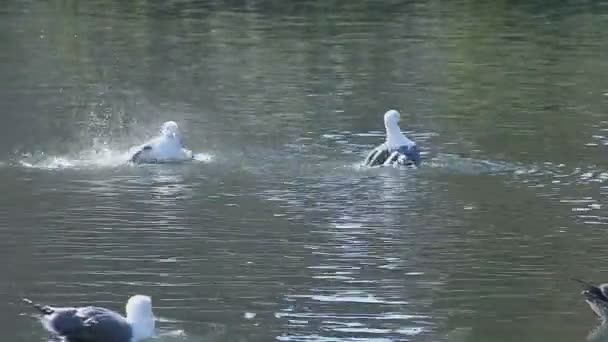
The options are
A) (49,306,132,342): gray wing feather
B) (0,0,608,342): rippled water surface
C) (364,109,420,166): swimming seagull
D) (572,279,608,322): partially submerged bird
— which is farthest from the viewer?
(364,109,420,166): swimming seagull

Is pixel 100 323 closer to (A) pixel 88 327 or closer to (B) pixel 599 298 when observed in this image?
(A) pixel 88 327

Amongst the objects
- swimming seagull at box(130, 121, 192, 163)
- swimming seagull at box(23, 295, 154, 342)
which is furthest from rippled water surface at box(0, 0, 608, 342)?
swimming seagull at box(23, 295, 154, 342)

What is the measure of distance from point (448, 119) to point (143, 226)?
310 inches

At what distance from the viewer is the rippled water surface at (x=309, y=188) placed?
46.1 feet

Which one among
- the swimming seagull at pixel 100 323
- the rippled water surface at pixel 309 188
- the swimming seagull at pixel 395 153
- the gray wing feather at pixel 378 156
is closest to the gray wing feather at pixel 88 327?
the swimming seagull at pixel 100 323

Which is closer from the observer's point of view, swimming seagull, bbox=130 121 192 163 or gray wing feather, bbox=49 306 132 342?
gray wing feather, bbox=49 306 132 342

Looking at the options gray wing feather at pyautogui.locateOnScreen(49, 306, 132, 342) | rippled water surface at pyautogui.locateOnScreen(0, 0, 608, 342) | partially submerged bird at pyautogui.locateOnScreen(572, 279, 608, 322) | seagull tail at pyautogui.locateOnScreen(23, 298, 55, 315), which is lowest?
partially submerged bird at pyautogui.locateOnScreen(572, 279, 608, 322)

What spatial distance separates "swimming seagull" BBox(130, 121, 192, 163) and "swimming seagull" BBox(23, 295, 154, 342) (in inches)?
325

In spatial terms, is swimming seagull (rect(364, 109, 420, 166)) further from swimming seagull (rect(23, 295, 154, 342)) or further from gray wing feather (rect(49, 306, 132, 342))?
gray wing feather (rect(49, 306, 132, 342))

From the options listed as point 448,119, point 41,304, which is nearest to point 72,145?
point 448,119

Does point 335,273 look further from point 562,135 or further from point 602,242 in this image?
point 562,135

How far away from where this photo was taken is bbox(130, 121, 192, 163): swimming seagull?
2095cm

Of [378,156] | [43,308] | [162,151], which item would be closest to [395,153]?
[378,156]

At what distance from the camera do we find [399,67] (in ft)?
101
